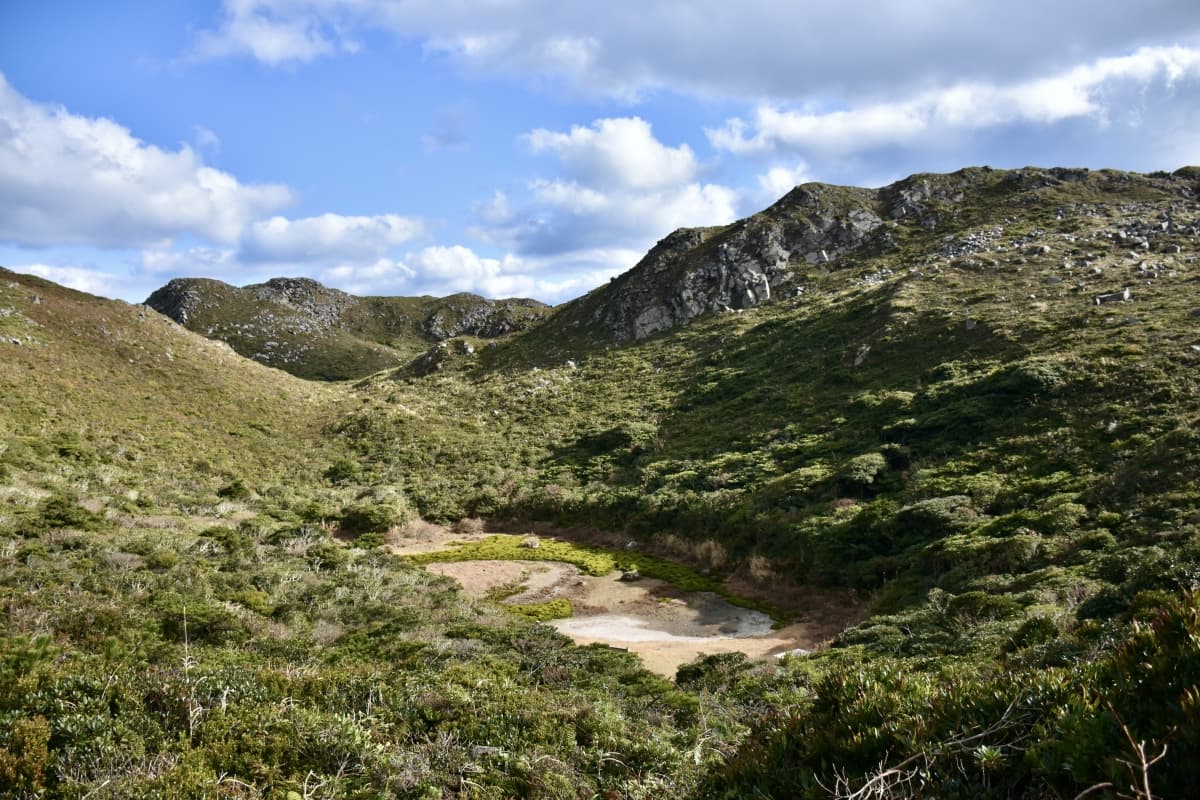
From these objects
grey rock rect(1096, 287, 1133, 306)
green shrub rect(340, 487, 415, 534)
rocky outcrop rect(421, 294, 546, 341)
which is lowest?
green shrub rect(340, 487, 415, 534)

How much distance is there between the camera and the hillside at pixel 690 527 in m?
5.31

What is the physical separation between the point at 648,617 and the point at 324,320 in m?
120

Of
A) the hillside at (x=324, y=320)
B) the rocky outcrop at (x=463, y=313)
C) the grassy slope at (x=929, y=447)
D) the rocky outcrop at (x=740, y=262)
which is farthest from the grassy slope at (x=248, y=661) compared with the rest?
the rocky outcrop at (x=463, y=313)

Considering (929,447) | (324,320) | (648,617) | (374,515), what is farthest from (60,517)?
(324,320)

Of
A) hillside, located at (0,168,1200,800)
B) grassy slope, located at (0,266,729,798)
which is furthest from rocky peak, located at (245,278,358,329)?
grassy slope, located at (0,266,729,798)

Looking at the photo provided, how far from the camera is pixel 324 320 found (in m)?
→ 125

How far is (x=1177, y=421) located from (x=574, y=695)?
22704mm

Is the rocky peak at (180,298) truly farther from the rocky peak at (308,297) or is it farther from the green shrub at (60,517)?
the green shrub at (60,517)

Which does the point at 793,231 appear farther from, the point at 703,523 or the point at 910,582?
the point at 910,582

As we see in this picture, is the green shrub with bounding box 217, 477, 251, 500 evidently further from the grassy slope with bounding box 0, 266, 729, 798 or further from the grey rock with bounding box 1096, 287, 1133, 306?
the grey rock with bounding box 1096, 287, 1133, 306

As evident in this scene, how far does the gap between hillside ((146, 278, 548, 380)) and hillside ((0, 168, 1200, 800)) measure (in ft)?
145

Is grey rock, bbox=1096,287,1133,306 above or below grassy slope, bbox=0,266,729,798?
above

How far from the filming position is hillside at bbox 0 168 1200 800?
531 centimetres

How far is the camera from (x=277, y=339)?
354 feet
